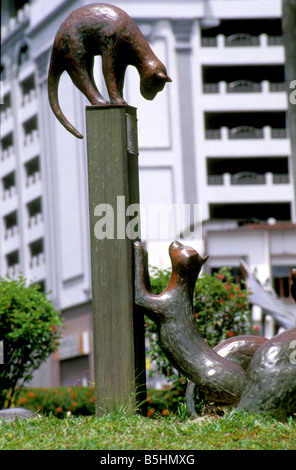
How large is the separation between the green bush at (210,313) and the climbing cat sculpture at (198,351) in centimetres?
412

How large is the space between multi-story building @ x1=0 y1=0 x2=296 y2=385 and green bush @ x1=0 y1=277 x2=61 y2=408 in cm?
2145

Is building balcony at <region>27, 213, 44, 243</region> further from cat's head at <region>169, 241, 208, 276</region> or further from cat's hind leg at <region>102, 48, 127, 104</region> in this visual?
cat's head at <region>169, 241, 208, 276</region>

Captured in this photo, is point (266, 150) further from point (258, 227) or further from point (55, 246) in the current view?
point (55, 246)

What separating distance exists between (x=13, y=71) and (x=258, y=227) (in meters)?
15.5

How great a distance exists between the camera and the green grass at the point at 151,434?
529 centimetres

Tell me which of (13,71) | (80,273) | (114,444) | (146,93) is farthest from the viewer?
(13,71)

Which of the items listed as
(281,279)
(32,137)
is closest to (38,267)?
(32,137)

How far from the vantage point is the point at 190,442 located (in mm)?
5359

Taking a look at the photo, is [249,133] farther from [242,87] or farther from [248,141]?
Result: [242,87]

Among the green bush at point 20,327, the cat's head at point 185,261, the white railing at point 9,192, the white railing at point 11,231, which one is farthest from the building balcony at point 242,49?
the cat's head at point 185,261

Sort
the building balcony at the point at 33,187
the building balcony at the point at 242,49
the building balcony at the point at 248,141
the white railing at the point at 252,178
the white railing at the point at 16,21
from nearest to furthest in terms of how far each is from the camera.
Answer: the white railing at the point at 252,178
the building balcony at the point at 248,141
the building balcony at the point at 242,49
the building balcony at the point at 33,187
the white railing at the point at 16,21

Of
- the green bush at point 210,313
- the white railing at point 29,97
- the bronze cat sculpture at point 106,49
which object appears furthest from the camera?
the white railing at point 29,97

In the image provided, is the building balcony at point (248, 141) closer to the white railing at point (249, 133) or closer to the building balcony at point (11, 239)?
the white railing at point (249, 133)
